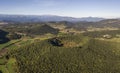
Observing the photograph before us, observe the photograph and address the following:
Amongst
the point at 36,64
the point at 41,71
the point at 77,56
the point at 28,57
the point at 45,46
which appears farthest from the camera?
the point at 45,46

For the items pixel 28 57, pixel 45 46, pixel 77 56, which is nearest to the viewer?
pixel 28 57

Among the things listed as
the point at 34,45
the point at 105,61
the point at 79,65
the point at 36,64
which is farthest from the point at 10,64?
the point at 105,61

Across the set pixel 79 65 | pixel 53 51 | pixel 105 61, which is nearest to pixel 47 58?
pixel 53 51

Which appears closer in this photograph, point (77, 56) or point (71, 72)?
point (71, 72)

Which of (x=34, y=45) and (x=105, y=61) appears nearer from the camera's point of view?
(x=105, y=61)

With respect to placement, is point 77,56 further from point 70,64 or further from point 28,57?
point 28,57

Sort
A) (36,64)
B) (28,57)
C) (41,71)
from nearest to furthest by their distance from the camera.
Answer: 1. (41,71)
2. (36,64)
3. (28,57)

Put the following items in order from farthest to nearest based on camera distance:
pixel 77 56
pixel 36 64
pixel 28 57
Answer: pixel 77 56
pixel 28 57
pixel 36 64

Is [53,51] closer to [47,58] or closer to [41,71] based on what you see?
[47,58]
